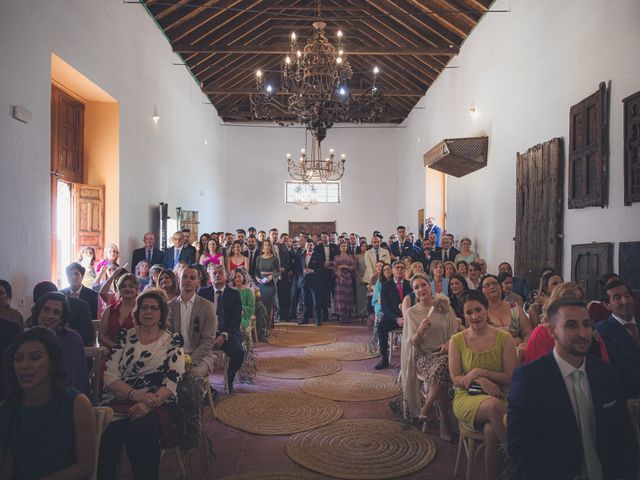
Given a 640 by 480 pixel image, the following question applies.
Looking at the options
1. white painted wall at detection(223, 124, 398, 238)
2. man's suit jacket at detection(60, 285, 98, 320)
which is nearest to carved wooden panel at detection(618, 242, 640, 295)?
man's suit jacket at detection(60, 285, 98, 320)

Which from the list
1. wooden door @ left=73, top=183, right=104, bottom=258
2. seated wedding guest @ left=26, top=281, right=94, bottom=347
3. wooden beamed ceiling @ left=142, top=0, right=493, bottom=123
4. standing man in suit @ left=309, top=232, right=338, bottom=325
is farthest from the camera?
standing man in suit @ left=309, top=232, right=338, bottom=325

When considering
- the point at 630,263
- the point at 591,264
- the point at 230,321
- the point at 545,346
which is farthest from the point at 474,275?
the point at 545,346

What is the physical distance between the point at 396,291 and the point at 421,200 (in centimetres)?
775

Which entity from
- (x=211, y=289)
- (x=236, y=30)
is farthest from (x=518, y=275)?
(x=236, y=30)

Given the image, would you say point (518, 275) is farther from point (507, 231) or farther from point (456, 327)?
point (456, 327)

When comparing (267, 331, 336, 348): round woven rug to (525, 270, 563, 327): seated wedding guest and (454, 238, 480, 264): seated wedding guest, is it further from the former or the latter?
(525, 270, 563, 327): seated wedding guest

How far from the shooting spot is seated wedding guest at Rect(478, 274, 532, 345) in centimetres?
426

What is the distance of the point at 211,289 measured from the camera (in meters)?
5.46

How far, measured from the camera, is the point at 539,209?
21.6ft

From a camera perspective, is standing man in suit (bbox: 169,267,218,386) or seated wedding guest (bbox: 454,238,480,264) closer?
standing man in suit (bbox: 169,267,218,386)

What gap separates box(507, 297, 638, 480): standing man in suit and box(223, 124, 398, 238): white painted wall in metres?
15.4

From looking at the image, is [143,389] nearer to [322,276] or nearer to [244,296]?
[244,296]

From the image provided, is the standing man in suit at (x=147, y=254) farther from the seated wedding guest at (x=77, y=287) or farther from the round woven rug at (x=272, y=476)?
the round woven rug at (x=272, y=476)

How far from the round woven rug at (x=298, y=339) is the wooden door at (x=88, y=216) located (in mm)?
2838
